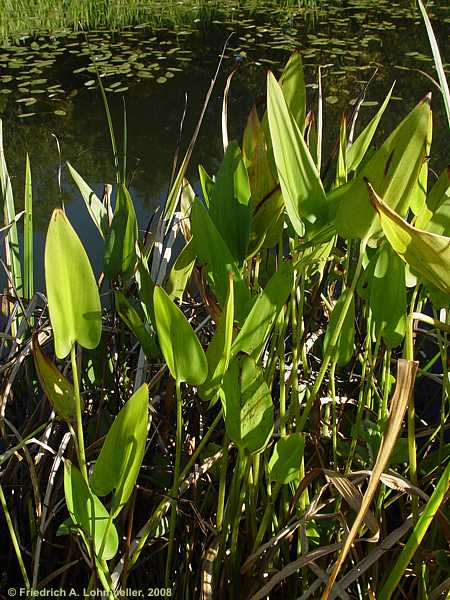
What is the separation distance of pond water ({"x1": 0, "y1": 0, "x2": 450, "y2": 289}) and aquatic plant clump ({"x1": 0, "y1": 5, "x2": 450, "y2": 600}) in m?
1.10

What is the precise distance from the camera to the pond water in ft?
8.71

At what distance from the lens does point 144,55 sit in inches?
153

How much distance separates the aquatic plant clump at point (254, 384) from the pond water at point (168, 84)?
1105 millimetres

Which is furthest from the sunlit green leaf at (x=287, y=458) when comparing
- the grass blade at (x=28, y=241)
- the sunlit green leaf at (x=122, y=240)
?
the grass blade at (x=28, y=241)

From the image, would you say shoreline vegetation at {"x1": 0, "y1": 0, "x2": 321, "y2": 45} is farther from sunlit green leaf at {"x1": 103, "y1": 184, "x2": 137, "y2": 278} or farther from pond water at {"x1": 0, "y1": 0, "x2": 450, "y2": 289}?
sunlit green leaf at {"x1": 103, "y1": 184, "x2": 137, "y2": 278}

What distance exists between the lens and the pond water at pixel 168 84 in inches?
105

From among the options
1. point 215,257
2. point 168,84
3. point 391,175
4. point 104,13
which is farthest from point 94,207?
point 104,13

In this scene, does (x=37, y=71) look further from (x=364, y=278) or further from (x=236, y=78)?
(x=364, y=278)

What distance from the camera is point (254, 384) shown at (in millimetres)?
506

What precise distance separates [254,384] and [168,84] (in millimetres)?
3227

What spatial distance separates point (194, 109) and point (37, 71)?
100 centimetres

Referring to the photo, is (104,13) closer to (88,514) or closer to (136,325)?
(136,325)

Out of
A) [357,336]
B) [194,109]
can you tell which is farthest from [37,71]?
[357,336]

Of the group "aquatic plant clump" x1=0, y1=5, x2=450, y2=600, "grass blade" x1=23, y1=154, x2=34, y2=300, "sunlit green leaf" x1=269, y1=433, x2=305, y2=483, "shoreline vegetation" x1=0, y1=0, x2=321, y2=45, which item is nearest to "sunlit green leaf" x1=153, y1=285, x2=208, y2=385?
"aquatic plant clump" x1=0, y1=5, x2=450, y2=600
